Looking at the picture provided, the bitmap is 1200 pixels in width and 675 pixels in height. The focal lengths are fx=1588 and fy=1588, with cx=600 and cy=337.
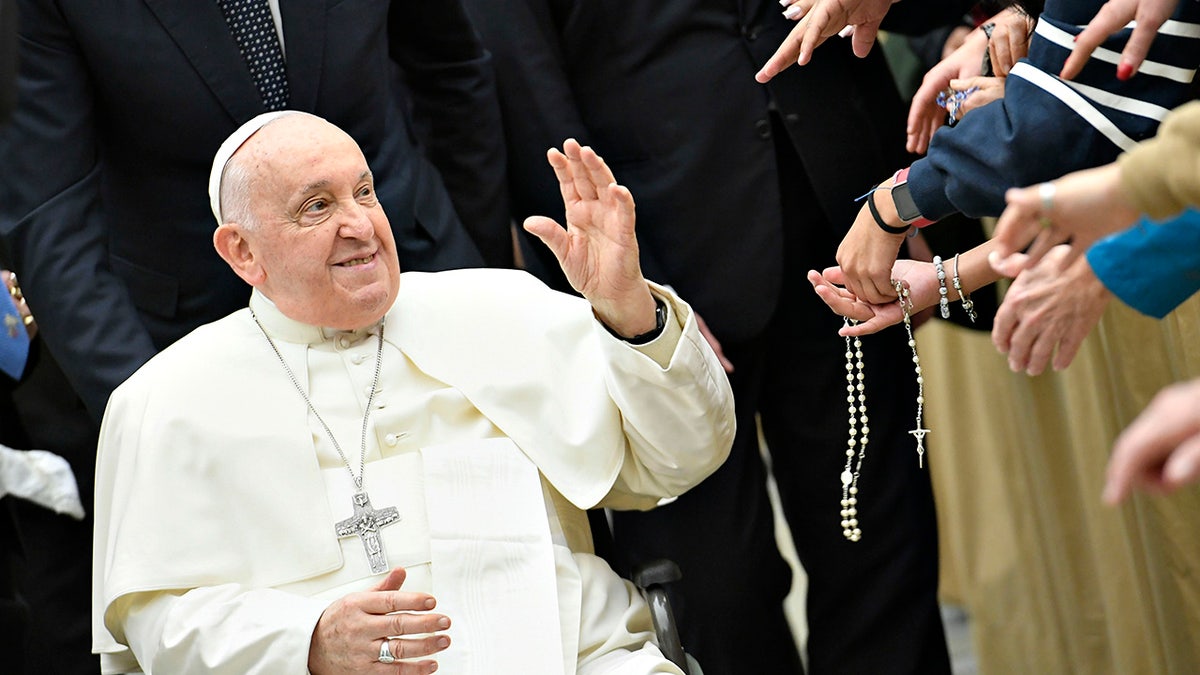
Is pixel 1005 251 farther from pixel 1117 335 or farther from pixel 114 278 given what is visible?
pixel 114 278

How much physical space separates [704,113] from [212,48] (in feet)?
4.05

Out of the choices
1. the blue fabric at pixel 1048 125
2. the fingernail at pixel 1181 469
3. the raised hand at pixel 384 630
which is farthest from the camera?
the raised hand at pixel 384 630

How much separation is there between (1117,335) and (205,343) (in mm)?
2256

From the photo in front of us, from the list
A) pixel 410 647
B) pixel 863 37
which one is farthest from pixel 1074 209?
pixel 410 647

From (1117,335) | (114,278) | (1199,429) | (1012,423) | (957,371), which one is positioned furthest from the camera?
(957,371)

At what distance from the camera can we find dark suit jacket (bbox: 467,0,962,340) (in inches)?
159

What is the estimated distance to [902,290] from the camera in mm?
3137

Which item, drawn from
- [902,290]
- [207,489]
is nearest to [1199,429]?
[902,290]

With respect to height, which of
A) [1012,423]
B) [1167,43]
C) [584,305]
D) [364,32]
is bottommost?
[1012,423]

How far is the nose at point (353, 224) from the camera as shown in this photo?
3289 mm

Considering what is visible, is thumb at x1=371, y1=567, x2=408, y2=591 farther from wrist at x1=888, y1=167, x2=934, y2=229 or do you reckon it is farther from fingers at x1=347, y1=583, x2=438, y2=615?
wrist at x1=888, y1=167, x2=934, y2=229

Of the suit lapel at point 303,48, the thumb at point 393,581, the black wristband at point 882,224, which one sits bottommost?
the thumb at point 393,581

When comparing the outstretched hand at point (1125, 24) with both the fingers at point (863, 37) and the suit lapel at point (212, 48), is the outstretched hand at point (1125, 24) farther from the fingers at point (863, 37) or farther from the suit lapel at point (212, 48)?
the suit lapel at point (212, 48)

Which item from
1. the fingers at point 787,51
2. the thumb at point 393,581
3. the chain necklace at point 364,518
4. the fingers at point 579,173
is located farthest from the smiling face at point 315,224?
the fingers at point 787,51
